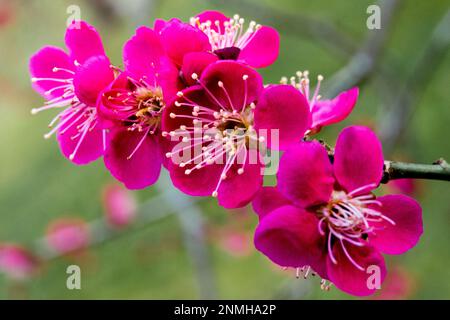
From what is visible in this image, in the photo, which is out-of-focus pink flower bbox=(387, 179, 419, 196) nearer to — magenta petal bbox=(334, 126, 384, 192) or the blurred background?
the blurred background

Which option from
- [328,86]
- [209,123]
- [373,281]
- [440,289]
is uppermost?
[328,86]

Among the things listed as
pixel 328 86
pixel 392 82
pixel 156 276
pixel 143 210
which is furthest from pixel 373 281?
pixel 156 276

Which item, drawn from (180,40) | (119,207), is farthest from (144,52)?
(119,207)

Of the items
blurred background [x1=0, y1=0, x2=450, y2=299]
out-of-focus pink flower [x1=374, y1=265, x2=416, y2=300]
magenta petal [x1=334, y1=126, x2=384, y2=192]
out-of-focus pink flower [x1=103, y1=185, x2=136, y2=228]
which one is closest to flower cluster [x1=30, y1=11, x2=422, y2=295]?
magenta petal [x1=334, y1=126, x2=384, y2=192]

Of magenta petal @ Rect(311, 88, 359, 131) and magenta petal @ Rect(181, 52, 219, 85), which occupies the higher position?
magenta petal @ Rect(181, 52, 219, 85)

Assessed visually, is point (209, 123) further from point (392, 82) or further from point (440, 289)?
point (440, 289)
